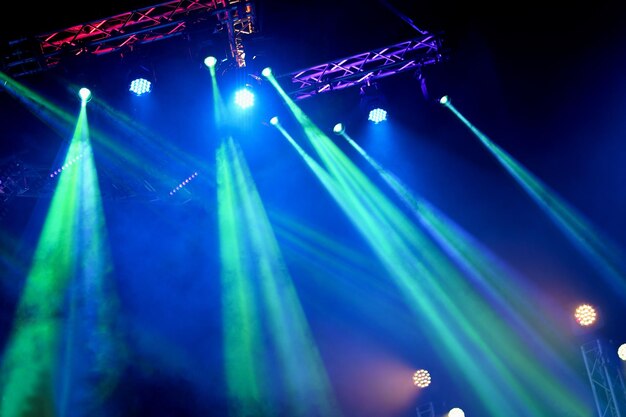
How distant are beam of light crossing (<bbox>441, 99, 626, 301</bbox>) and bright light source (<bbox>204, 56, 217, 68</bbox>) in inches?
121

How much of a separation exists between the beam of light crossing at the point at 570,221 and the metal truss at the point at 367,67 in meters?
1.20

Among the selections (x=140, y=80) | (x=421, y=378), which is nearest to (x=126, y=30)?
(x=140, y=80)

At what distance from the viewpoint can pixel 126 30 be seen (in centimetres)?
555

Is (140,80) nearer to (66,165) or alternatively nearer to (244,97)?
(244,97)

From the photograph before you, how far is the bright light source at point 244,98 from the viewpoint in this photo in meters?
6.18

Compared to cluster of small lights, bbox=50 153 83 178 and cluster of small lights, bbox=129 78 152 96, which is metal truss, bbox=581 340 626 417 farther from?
cluster of small lights, bbox=50 153 83 178

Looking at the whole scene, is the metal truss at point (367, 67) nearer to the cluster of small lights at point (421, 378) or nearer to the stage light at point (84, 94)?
the stage light at point (84, 94)

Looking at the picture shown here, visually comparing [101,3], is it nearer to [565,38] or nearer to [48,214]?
[48,214]

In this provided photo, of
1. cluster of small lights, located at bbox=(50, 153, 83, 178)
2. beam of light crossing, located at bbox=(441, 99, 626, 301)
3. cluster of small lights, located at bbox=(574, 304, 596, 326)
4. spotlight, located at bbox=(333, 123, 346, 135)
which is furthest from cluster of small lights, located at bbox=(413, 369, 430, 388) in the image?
cluster of small lights, located at bbox=(50, 153, 83, 178)

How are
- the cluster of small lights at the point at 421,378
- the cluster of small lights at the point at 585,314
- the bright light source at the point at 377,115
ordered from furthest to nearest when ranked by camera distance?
the cluster of small lights at the point at 421,378
the bright light source at the point at 377,115
the cluster of small lights at the point at 585,314

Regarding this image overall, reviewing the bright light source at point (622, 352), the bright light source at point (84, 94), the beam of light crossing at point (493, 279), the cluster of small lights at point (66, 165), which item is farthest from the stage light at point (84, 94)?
the bright light source at point (622, 352)

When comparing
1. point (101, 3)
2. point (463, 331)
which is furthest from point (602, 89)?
point (101, 3)

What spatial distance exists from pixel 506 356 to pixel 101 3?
6.44 meters

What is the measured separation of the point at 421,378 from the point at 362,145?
3.34 metres
